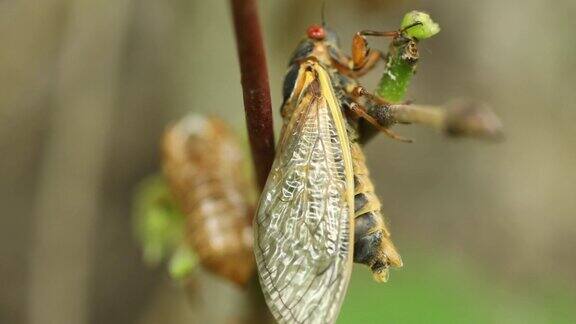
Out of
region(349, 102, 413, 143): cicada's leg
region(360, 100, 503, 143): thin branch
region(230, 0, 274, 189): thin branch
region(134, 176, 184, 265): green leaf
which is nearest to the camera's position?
region(360, 100, 503, 143): thin branch

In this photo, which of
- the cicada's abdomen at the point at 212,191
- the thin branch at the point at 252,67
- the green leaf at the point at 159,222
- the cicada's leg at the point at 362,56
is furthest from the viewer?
the green leaf at the point at 159,222

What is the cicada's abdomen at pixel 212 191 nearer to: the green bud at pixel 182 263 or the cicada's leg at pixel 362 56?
the green bud at pixel 182 263

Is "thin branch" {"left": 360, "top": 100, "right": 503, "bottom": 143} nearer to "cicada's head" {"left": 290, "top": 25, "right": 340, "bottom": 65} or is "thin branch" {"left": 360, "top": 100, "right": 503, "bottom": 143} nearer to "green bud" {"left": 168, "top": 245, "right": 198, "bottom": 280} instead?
"cicada's head" {"left": 290, "top": 25, "right": 340, "bottom": 65}

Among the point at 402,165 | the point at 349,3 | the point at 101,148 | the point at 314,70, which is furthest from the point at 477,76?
the point at 314,70

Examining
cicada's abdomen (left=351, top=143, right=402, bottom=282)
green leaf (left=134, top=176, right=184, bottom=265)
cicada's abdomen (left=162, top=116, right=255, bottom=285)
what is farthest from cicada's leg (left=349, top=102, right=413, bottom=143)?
green leaf (left=134, top=176, right=184, bottom=265)

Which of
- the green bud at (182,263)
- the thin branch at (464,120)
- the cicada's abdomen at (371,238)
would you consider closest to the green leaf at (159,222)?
the green bud at (182,263)

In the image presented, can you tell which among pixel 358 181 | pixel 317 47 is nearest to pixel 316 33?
pixel 317 47
